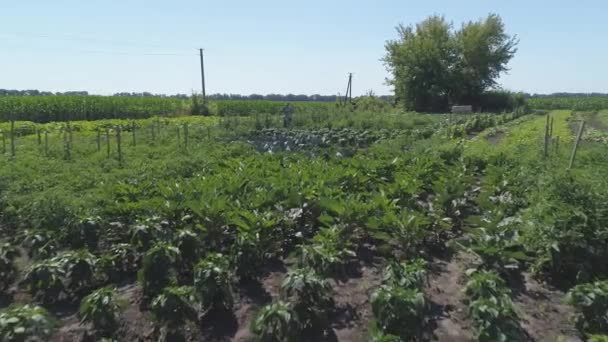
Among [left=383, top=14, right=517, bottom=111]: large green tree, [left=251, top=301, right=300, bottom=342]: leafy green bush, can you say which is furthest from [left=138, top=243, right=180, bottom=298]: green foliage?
[left=383, top=14, right=517, bottom=111]: large green tree

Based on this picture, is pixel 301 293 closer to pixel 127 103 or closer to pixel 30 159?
pixel 30 159

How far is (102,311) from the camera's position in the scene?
365 centimetres

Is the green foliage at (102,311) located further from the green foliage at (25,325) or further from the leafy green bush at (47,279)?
the leafy green bush at (47,279)

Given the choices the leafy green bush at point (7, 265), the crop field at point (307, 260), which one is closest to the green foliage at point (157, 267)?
the crop field at point (307, 260)

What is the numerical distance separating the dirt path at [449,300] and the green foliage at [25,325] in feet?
9.79

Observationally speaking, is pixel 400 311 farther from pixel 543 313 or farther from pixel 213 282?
pixel 543 313

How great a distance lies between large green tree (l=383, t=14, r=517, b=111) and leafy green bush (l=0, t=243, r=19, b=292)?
35189 mm

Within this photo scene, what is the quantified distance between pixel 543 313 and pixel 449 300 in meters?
0.85

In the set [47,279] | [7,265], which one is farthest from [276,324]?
[7,265]

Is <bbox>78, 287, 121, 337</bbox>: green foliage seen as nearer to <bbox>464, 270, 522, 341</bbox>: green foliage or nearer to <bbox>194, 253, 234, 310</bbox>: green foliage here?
<bbox>194, 253, 234, 310</bbox>: green foliage

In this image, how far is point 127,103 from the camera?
3309 centimetres

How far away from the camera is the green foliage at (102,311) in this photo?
365cm

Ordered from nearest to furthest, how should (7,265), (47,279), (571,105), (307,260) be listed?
(47,279) → (307,260) → (7,265) → (571,105)

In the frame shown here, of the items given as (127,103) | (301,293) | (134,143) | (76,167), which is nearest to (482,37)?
(127,103)
